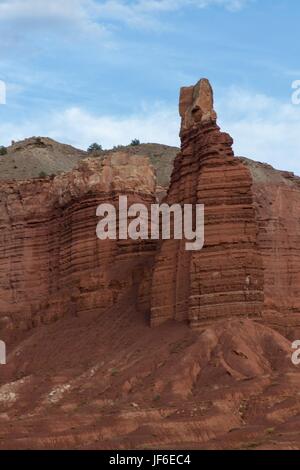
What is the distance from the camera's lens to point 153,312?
77500mm

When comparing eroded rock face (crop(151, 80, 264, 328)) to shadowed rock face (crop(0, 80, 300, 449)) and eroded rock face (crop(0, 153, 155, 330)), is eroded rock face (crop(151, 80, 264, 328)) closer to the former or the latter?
shadowed rock face (crop(0, 80, 300, 449))

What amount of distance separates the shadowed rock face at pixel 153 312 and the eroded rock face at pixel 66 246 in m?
0.10

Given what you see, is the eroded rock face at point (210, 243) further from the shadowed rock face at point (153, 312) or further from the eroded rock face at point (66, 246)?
the eroded rock face at point (66, 246)

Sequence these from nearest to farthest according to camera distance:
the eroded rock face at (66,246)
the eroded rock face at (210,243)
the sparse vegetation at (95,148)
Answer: the eroded rock face at (210,243), the eroded rock face at (66,246), the sparse vegetation at (95,148)

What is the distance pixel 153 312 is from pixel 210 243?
5996 millimetres

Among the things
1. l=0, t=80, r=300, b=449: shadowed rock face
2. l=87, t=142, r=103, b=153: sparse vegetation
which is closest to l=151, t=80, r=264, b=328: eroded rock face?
l=0, t=80, r=300, b=449: shadowed rock face

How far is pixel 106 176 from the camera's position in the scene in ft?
300

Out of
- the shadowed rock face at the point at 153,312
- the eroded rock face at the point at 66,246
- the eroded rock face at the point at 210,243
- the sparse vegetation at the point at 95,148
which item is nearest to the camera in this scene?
the shadowed rock face at the point at 153,312

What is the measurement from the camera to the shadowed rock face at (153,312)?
2532 inches

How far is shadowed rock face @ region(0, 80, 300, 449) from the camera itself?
2532 inches

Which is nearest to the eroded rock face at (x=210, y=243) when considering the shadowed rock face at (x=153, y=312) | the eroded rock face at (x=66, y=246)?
the shadowed rock face at (x=153, y=312)

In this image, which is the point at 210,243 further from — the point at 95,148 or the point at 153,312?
the point at 95,148

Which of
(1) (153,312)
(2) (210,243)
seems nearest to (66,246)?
(1) (153,312)
